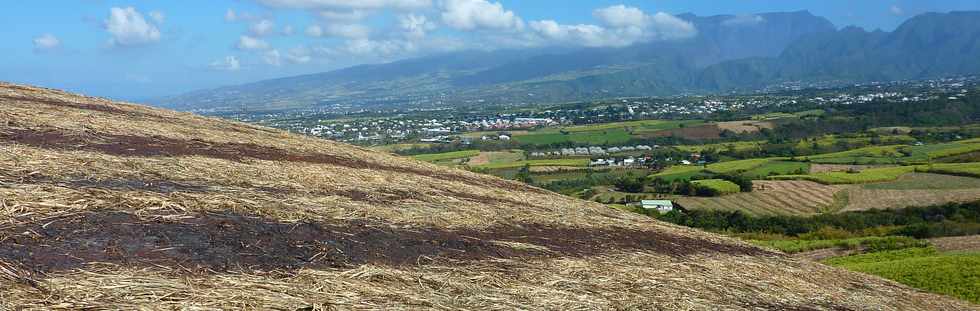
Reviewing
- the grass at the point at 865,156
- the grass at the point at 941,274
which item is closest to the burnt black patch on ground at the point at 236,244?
the grass at the point at 941,274

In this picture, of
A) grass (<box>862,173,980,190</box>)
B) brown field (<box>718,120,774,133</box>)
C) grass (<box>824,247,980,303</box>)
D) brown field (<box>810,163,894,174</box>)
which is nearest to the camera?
grass (<box>824,247,980,303</box>)

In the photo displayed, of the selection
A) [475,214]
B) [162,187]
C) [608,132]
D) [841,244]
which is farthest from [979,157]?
[162,187]

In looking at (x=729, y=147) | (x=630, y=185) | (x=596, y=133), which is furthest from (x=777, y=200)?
(x=596, y=133)

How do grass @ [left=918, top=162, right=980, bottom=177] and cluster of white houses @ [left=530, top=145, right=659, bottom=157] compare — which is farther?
cluster of white houses @ [left=530, top=145, right=659, bottom=157]

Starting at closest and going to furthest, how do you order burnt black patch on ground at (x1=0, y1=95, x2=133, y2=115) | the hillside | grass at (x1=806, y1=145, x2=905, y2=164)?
the hillside < burnt black patch on ground at (x1=0, y1=95, x2=133, y2=115) < grass at (x1=806, y1=145, x2=905, y2=164)

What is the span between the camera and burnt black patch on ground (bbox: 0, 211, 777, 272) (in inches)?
191

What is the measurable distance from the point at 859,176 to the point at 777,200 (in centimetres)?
1169

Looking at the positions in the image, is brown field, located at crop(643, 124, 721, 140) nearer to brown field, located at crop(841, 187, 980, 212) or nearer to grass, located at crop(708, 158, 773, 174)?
grass, located at crop(708, 158, 773, 174)

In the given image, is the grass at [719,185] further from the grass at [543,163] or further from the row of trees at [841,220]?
the grass at [543,163]

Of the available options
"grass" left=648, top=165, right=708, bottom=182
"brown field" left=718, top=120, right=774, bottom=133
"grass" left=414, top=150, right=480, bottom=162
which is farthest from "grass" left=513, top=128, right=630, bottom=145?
"grass" left=648, top=165, right=708, bottom=182

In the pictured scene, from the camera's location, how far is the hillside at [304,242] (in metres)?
4.70

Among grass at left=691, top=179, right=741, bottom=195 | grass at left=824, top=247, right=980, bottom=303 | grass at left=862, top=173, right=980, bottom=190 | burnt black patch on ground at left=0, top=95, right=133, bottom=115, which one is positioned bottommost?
grass at left=862, top=173, right=980, bottom=190

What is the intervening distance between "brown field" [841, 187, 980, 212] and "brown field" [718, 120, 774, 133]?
179 feet

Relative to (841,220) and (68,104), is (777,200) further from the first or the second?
(68,104)
